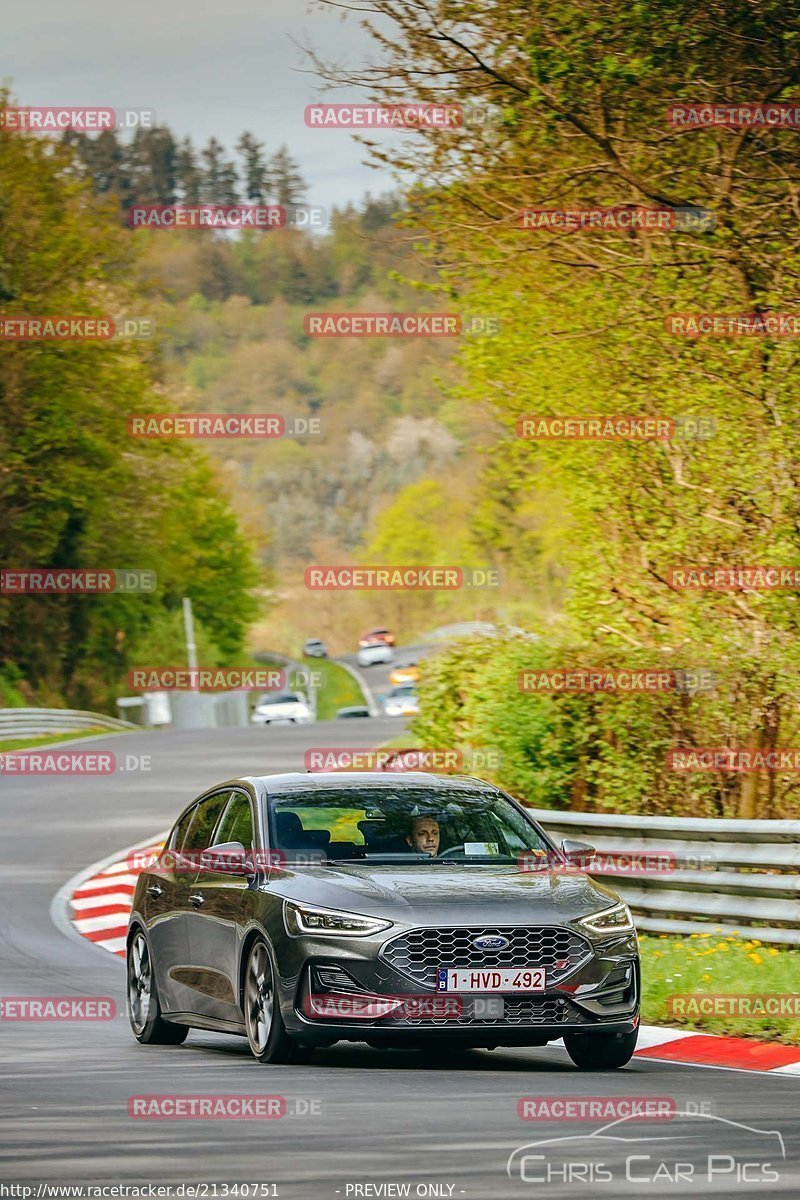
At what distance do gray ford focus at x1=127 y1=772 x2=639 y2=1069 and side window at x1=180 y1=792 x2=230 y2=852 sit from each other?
0.29 ft

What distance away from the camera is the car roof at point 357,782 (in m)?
11.0

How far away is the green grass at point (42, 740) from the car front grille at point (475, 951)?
121 ft

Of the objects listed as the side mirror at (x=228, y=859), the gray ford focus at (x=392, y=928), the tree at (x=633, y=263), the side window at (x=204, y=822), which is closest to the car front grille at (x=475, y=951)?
the gray ford focus at (x=392, y=928)

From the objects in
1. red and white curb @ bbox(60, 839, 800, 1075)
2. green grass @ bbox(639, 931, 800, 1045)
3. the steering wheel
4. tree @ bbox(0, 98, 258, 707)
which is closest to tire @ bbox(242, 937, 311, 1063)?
the steering wheel

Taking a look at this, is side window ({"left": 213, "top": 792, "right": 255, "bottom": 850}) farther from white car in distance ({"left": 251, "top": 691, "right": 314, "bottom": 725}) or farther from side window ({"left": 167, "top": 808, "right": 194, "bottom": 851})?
white car in distance ({"left": 251, "top": 691, "right": 314, "bottom": 725})

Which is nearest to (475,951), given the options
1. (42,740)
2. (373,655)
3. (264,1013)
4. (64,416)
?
(264,1013)

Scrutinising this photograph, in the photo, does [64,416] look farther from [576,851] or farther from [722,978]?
[576,851]

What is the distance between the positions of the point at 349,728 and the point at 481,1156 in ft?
174

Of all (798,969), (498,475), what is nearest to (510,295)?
(498,475)

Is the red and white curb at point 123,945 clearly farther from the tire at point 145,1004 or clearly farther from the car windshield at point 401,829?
the tire at point 145,1004

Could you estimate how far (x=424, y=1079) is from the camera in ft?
31.1

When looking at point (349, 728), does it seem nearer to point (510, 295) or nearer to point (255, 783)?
point (510, 295)

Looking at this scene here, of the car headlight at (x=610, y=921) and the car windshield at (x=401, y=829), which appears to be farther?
the car windshield at (x=401, y=829)

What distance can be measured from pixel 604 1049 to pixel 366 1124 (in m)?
2.37
